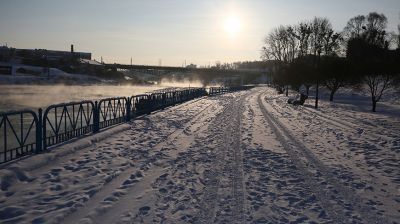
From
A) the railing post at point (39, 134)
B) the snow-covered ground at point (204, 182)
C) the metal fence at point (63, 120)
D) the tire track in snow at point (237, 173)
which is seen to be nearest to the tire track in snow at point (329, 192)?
the snow-covered ground at point (204, 182)

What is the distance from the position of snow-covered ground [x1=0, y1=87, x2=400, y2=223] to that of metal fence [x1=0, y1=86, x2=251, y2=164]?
688mm

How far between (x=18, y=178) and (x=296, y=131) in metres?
12.2

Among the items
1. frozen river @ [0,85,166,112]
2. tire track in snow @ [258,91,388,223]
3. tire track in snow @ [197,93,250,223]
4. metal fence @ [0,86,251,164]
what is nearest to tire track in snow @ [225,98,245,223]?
tire track in snow @ [197,93,250,223]

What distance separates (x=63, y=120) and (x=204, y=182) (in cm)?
1116

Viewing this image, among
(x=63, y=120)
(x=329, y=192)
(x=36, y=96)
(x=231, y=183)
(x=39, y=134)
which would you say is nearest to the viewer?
(x=329, y=192)

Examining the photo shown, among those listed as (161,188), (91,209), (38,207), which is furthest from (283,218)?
(38,207)

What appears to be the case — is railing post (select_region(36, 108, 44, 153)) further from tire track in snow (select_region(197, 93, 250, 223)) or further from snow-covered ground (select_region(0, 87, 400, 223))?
tire track in snow (select_region(197, 93, 250, 223))

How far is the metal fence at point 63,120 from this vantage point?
1043 centimetres

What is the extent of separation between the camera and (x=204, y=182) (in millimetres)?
8250

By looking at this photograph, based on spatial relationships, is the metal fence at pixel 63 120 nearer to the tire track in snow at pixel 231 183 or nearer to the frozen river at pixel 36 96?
the tire track in snow at pixel 231 183

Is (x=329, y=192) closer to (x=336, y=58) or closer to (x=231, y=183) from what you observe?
(x=231, y=183)

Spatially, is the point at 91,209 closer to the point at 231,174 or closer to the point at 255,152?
the point at 231,174

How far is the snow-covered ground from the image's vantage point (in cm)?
630

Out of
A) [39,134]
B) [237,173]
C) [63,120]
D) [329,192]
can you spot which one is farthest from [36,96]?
[329,192]
